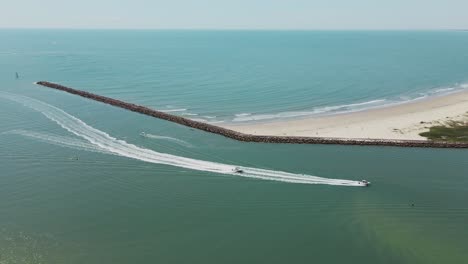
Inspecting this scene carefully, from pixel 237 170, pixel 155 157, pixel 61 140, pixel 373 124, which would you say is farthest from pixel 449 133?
pixel 61 140

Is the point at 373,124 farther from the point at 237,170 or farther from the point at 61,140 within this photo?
the point at 61,140

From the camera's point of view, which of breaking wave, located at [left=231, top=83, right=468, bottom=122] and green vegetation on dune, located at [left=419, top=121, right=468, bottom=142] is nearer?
green vegetation on dune, located at [left=419, top=121, right=468, bottom=142]

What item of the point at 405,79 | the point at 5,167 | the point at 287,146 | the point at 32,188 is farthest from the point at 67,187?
the point at 405,79

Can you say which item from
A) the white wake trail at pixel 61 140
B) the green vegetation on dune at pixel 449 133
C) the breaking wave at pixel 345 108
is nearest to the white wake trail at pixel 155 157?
the white wake trail at pixel 61 140

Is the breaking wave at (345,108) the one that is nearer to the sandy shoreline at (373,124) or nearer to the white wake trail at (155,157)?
the sandy shoreline at (373,124)

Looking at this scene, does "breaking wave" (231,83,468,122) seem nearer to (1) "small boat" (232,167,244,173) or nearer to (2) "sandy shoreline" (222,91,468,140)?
(2) "sandy shoreline" (222,91,468,140)

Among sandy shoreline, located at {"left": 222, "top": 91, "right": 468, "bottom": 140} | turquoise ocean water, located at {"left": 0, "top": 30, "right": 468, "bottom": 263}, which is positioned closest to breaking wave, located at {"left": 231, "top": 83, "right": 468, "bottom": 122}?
turquoise ocean water, located at {"left": 0, "top": 30, "right": 468, "bottom": 263}

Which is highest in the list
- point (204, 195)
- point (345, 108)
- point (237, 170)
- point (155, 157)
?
point (345, 108)
